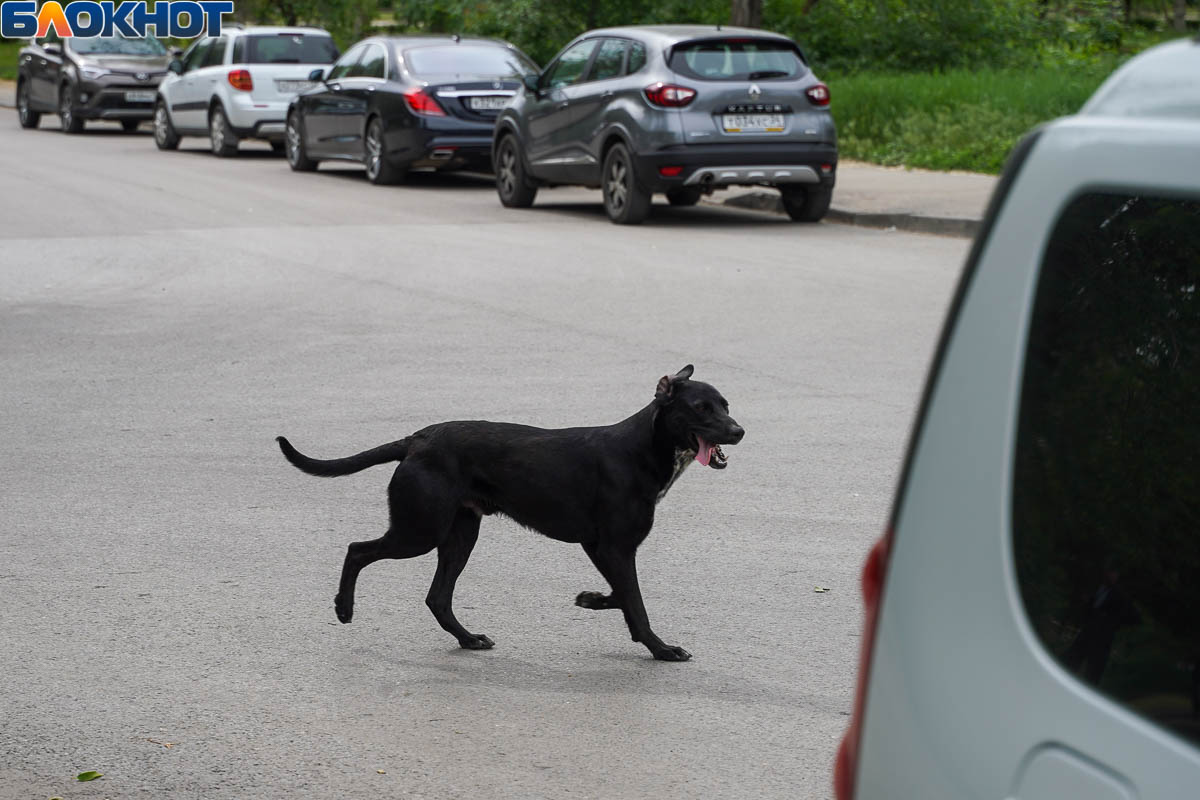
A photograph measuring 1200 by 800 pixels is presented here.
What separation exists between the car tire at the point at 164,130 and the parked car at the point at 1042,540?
25418 mm

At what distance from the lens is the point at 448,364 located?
382 inches

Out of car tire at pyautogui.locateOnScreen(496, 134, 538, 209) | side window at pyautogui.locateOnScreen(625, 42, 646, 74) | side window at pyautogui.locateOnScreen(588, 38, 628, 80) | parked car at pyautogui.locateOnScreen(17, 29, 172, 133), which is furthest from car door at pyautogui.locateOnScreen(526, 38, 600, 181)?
parked car at pyautogui.locateOnScreen(17, 29, 172, 133)

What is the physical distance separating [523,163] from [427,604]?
515 inches

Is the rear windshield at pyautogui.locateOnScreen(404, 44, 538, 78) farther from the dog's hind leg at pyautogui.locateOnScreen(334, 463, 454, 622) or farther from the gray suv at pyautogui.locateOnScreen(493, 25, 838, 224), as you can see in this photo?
the dog's hind leg at pyautogui.locateOnScreen(334, 463, 454, 622)

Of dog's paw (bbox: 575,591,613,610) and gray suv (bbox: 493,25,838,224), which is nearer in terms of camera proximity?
dog's paw (bbox: 575,591,613,610)

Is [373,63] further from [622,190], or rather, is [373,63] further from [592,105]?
[622,190]

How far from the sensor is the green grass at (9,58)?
161 ft

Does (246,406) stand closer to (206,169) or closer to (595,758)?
(595,758)

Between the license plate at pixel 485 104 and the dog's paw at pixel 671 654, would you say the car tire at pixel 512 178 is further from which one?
the dog's paw at pixel 671 654

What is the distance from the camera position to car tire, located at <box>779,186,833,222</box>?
16.7 meters

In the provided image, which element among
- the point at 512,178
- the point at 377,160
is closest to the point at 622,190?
the point at 512,178

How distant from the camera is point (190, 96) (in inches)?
993

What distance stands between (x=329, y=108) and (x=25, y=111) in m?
13.1

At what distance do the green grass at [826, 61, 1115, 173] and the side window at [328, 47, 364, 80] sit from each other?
653 cm
